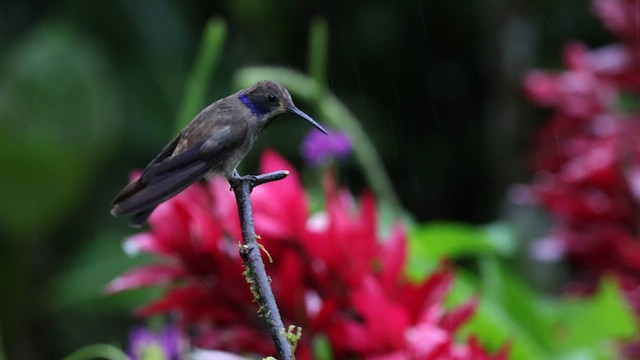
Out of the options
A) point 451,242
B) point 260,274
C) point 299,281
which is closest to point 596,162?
point 451,242

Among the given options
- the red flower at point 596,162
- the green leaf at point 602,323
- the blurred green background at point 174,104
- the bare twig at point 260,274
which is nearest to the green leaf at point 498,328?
the green leaf at point 602,323

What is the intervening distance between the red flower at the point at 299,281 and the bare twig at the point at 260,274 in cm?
42

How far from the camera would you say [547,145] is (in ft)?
5.15

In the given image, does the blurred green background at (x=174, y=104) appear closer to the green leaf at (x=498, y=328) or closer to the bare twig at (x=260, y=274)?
the green leaf at (x=498, y=328)

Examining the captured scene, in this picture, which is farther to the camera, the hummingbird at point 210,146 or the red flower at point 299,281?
the red flower at point 299,281

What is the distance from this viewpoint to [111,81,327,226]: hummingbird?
0.89 ft

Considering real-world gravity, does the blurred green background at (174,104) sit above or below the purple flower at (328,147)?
above

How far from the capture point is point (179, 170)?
0.28m

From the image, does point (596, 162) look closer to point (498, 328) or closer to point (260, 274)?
point (498, 328)

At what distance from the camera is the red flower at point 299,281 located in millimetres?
736

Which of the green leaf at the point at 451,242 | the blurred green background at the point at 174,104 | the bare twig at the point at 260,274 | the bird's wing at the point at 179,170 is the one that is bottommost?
the bare twig at the point at 260,274

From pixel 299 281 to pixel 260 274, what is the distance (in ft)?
1.41

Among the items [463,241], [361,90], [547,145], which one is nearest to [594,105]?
[547,145]

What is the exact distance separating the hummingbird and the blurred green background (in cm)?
175
